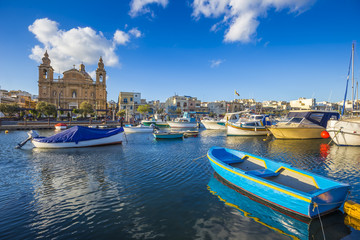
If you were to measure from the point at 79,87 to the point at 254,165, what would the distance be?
79.0 metres

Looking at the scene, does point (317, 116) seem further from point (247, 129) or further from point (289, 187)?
point (289, 187)

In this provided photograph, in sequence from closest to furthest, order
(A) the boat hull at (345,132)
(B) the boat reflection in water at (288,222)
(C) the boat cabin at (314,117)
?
(B) the boat reflection in water at (288,222) < (A) the boat hull at (345,132) < (C) the boat cabin at (314,117)

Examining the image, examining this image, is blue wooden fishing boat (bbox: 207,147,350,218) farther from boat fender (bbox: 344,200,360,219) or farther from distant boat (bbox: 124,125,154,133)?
distant boat (bbox: 124,125,154,133)

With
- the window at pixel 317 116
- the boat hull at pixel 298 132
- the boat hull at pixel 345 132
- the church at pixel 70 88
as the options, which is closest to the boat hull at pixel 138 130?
the boat hull at pixel 298 132

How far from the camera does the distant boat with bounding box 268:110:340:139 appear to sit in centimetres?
2494

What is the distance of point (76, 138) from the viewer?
60.1 ft

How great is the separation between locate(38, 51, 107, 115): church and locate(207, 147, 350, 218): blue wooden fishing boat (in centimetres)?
6750

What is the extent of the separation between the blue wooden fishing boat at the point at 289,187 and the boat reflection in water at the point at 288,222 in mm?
286

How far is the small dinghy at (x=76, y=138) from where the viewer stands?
17875 mm

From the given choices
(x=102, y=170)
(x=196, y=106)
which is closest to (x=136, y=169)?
(x=102, y=170)

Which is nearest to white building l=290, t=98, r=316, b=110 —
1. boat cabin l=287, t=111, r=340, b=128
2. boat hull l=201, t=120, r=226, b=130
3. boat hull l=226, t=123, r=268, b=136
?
boat cabin l=287, t=111, r=340, b=128

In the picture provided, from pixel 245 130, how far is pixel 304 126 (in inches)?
317

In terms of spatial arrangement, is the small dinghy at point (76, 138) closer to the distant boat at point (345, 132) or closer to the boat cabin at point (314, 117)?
the distant boat at point (345, 132)

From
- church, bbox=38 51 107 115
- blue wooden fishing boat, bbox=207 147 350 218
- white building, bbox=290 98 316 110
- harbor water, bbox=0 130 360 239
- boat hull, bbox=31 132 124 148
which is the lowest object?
harbor water, bbox=0 130 360 239
